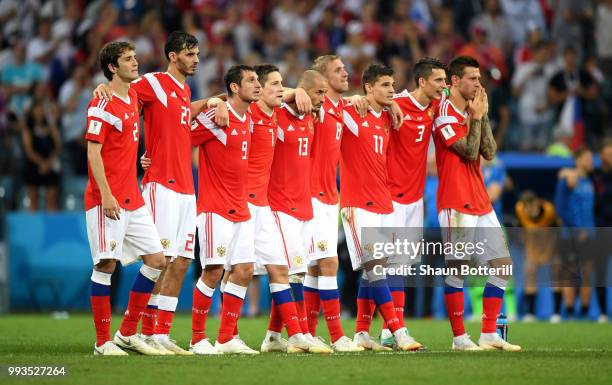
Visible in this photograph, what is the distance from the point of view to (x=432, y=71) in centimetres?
1314

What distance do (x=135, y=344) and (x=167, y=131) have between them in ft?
6.83

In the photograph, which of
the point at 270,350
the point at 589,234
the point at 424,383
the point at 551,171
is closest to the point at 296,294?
the point at 270,350

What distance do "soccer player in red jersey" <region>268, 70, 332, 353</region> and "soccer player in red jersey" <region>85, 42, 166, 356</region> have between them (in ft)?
4.47

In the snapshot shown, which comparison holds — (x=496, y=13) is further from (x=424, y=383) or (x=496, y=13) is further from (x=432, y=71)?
(x=424, y=383)

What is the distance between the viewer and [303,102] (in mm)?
12508

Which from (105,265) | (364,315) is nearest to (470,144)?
(364,315)

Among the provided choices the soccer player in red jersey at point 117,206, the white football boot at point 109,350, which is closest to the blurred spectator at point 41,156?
the soccer player in red jersey at point 117,206

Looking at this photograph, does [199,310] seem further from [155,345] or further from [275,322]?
[275,322]

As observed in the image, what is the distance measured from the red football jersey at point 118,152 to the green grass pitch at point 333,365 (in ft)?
4.90

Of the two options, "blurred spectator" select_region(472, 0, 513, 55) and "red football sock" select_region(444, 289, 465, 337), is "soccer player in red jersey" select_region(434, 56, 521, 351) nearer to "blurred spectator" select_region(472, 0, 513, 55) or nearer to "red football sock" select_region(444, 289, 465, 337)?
"red football sock" select_region(444, 289, 465, 337)

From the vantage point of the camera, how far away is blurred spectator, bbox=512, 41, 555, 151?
2217 centimetres

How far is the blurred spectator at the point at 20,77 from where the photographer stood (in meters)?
22.8

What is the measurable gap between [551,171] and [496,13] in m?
4.47

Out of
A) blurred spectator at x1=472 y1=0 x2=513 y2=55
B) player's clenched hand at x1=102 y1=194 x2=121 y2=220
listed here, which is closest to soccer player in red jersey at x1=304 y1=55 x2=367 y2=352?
player's clenched hand at x1=102 y1=194 x2=121 y2=220
